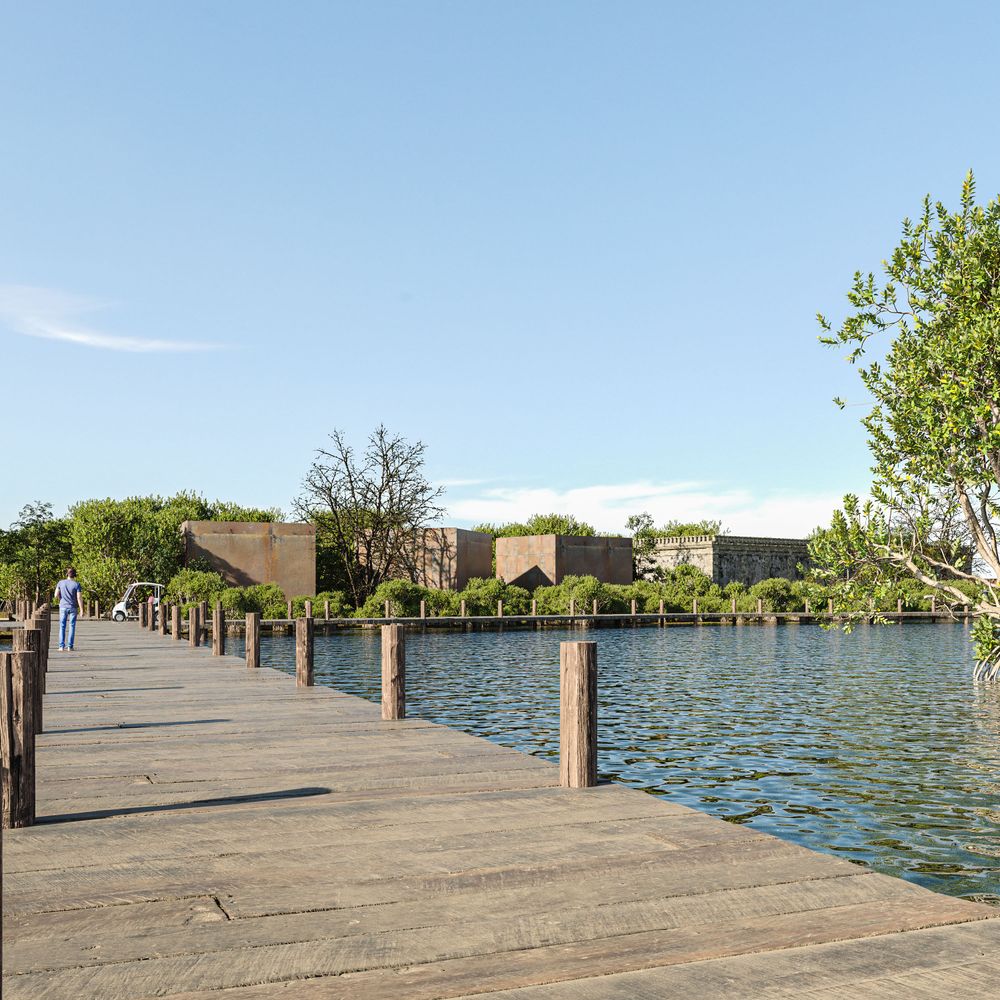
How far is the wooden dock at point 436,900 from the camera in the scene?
3801mm

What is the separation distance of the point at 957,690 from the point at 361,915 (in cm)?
2360

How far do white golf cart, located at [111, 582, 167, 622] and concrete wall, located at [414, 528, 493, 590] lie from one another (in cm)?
1376

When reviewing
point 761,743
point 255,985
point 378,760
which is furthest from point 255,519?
point 255,985

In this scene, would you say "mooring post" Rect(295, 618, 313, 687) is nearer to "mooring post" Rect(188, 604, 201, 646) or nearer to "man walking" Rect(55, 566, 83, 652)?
"man walking" Rect(55, 566, 83, 652)

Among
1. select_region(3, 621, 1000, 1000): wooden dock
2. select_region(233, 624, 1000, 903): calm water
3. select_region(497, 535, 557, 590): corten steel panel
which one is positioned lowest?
select_region(233, 624, 1000, 903): calm water

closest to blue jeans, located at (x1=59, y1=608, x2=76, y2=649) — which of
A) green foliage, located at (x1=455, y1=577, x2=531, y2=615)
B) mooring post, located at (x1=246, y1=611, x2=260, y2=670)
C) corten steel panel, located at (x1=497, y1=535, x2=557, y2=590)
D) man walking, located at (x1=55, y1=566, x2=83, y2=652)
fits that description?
man walking, located at (x1=55, y1=566, x2=83, y2=652)

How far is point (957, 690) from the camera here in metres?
25.0

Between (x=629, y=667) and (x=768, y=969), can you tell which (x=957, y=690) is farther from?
(x=768, y=969)

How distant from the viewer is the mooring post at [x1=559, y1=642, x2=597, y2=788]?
24.1 ft

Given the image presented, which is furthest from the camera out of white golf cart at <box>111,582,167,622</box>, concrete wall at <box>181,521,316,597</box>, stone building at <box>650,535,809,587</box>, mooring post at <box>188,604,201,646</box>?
stone building at <box>650,535,809,587</box>

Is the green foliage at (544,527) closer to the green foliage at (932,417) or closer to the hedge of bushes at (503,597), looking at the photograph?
the hedge of bushes at (503,597)

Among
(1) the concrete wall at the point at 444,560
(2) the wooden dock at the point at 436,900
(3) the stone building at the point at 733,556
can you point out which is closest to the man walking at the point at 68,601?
(2) the wooden dock at the point at 436,900

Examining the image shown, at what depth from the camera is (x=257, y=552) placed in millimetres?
50250

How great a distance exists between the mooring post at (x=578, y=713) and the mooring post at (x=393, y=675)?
422 cm
